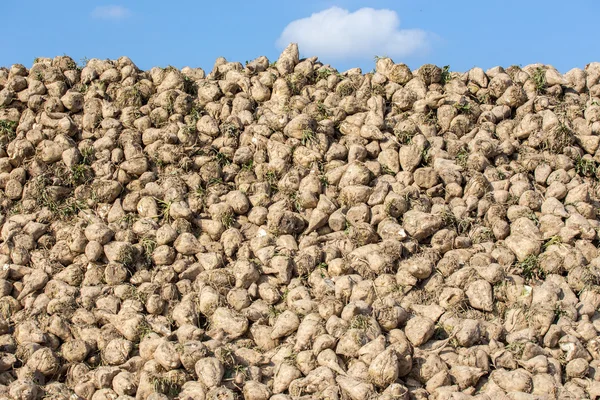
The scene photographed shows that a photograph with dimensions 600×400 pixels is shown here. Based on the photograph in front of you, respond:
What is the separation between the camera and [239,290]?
6906 mm

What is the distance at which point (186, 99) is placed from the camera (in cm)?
853

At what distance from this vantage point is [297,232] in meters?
7.50

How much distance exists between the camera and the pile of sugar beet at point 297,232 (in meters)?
Answer: 6.20

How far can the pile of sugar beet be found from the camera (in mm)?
6203

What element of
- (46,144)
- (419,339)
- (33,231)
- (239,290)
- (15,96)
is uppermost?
(15,96)

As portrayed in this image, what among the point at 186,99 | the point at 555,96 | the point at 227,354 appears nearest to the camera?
the point at 227,354

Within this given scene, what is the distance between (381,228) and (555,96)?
307 centimetres

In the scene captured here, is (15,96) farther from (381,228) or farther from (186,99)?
(381,228)

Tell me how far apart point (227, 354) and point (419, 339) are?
1.46 m

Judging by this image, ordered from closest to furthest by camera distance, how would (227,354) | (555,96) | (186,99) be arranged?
(227,354) < (186,99) < (555,96)

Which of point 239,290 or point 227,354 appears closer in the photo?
point 227,354

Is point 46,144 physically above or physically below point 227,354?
above

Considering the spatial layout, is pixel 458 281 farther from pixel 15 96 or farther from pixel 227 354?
pixel 15 96

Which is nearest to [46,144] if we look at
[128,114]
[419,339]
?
[128,114]
